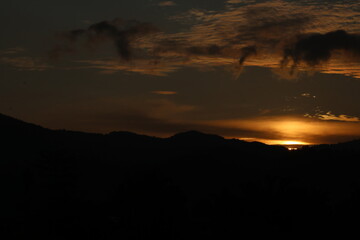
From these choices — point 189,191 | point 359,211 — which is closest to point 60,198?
point 359,211

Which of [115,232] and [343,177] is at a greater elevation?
[343,177]

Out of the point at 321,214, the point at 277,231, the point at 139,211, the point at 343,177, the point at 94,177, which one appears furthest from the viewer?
the point at 94,177

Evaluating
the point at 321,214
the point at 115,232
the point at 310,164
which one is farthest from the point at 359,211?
the point at 310,164

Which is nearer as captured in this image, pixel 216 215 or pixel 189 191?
pixel 216 215

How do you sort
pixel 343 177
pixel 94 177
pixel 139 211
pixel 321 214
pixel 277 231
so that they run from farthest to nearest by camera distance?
pixel 94 177 → pixel 343 177 → pixel 321 214 → pixel 277 231 → pixel 139 211

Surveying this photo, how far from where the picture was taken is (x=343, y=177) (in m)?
142

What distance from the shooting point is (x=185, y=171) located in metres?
178

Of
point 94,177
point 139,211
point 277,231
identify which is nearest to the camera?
point 139,211

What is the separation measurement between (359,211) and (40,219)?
134 ft

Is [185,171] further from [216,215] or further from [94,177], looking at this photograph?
[216,215]

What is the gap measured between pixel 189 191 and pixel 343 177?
51.3m

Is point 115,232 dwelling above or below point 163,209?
below

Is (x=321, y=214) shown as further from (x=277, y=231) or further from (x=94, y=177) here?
(x=94, y=177)

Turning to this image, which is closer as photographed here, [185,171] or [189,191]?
[189,191]
